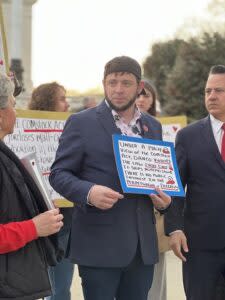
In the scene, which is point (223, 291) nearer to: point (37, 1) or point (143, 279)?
point (143, 279)

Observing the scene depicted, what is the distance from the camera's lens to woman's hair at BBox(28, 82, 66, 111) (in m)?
4.92

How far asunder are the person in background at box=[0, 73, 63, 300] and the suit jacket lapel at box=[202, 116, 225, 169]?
53.6 inches

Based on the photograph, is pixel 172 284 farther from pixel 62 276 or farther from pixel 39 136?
pixel 39 136

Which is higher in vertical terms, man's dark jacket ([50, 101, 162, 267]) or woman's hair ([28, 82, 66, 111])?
woman's hair ([28, 82, 66, 111])

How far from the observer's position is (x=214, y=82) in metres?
4.02

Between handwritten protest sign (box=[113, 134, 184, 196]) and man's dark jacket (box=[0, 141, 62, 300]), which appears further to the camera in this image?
handwritten protest sign (box=[113, 134, 184, 196])

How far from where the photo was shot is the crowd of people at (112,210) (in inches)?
106

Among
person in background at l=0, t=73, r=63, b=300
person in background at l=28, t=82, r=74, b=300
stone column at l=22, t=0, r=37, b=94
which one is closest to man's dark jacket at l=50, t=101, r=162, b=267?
person in background at l=0, t=73, r=63, b=300

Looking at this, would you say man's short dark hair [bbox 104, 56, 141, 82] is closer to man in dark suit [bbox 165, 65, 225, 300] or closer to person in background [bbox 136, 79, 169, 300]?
man in dark suit [bbox 165, 65, 225, 300]

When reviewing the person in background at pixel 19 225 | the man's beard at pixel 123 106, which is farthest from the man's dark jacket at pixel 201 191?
the person in background at pixel 19 225

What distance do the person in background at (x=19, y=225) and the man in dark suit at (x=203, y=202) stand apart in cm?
116

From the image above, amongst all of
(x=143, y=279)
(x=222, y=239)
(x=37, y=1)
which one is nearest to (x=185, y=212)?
(x=222, y=239)

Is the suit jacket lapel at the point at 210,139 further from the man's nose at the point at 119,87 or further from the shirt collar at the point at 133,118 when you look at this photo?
the man's nose at the point at 119,87

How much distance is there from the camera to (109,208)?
3.28 m
